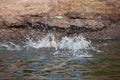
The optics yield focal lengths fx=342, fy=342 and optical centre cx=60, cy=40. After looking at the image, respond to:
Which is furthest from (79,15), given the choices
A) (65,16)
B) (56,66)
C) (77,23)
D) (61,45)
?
(56,66)

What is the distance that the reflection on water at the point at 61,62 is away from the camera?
23.0 ft

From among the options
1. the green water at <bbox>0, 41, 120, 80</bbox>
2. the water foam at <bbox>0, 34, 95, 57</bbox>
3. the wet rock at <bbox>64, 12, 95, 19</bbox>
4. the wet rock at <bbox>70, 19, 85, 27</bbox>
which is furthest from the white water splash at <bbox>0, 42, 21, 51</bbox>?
the wet rock at <bbox>64, 12, 95, 19</bbox>

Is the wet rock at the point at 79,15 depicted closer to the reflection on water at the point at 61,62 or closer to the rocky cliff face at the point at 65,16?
the rocky cliff face at the point at 65,16

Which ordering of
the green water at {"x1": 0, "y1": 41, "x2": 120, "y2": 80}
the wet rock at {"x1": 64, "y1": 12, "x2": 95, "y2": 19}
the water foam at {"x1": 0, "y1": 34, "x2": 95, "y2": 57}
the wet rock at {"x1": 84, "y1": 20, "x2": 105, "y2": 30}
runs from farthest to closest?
the wet rock at {"x1": 64, "y1": 12, "x2": 95, "y2": 19}, the wet rock at {"x1": 84, "y1": 20, "x2": 105, "y2": 30}, the water foam at {"x1": 0, "y1": 34, "x2": 95, "y2": 57}, the green water at {"x1": 0, "y1": 41, "x2": 120, "y2": 80}

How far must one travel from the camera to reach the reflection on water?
7012 millimetres

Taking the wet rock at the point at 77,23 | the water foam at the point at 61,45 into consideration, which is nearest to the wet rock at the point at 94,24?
the wet rock at the point at 77,23

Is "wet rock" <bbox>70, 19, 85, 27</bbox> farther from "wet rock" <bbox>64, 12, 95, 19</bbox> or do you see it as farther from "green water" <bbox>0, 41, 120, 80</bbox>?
"green water" <bbox>0, 41, 120, 80</bbox>

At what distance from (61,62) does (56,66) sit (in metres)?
0.47

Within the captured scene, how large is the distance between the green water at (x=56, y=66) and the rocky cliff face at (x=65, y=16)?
2.31 m

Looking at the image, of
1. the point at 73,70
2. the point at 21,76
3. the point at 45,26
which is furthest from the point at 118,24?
the point at 21,76

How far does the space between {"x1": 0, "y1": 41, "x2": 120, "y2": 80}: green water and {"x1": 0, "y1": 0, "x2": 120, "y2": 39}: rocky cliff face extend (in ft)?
7.57

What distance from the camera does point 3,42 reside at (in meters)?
11.5

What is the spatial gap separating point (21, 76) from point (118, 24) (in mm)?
6294

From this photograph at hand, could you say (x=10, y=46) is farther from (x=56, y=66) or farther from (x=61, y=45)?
(x=56, y=66)
